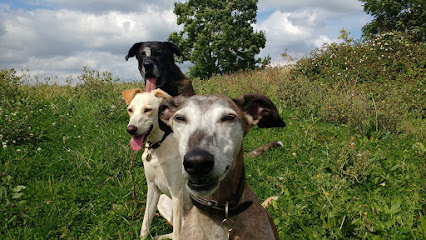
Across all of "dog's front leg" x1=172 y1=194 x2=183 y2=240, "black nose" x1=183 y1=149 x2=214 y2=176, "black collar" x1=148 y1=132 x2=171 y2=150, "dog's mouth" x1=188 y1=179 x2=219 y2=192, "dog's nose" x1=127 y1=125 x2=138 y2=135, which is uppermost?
"dog's nose" x1=127 y1=125 x2=138 y2=135

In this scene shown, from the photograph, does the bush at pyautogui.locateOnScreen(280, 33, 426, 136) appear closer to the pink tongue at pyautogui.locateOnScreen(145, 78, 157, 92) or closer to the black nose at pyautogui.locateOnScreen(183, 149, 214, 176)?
the pink tongue at pyautogui.locateOnScreen(145, 78, 157, 92)

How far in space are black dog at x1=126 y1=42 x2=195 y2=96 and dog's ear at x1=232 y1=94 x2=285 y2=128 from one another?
3.04m

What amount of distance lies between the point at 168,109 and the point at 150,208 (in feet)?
5.59

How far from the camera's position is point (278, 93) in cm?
1136

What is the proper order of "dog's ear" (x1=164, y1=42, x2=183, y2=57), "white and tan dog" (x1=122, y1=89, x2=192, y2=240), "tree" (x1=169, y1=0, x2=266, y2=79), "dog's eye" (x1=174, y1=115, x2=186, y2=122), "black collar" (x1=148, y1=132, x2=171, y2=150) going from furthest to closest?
"tree" (x1=169, y1=0, x2=266, y2=79) → "dog's ear" (x1=164, y1=42, x2=183, y2=57) → "black collar" (x1=148, y1=132, x2=171, y2=150) → "white and tan dog" (x1=122, y1=89, x2=192, y2=240) → "dog's eye" (x1=174, y1=115, x2=186, y2=122)

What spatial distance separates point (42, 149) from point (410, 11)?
3052cm

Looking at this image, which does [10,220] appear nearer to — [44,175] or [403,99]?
[44,175]

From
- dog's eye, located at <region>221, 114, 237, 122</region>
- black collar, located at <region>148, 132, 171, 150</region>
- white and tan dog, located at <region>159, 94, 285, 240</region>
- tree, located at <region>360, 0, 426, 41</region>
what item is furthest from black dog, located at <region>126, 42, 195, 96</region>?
tree, located at <region>360, 0, 426, 41</region>

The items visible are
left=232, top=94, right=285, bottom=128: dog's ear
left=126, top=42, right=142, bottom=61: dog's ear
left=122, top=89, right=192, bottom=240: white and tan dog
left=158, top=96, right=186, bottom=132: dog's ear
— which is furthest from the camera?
left=126, top=42, right=142, bottom=61: dog's ear

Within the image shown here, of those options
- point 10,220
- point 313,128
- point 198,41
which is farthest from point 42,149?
point 198,41

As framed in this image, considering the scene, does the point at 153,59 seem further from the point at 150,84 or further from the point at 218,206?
the point at 218,206

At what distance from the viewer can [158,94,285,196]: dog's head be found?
2.00 meters

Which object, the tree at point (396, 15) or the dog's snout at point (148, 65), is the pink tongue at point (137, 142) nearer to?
the dog's snout at point (148, 65)

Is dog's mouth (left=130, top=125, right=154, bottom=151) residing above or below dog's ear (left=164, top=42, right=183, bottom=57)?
below
